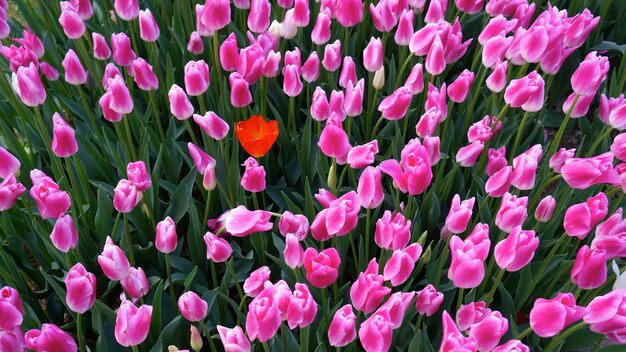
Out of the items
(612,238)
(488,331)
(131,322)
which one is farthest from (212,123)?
(612,238)

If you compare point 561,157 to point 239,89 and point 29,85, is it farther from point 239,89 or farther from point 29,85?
point 29,85

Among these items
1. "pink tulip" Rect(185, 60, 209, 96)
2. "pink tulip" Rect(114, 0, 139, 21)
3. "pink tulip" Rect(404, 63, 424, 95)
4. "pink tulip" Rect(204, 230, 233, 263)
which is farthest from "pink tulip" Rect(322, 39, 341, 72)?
"pink tulip" Rect(204, 230, 233, 263)

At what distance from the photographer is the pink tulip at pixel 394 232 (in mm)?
1256

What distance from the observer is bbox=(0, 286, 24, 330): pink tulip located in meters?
1.17

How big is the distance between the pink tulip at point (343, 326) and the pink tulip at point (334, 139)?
1.24ft

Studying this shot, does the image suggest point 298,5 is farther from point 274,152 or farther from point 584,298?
point 584,298

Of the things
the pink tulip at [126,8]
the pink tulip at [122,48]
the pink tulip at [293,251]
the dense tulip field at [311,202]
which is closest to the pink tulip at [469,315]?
the dense tulip field at [311,202]

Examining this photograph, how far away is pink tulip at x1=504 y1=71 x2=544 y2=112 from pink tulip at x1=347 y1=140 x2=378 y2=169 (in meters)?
0.39

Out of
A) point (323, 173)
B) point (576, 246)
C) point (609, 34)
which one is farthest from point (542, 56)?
point (609, 34)

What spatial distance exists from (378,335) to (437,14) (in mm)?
1109

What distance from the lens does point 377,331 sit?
42.8 inches

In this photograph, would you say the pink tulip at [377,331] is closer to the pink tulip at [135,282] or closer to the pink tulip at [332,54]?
the pink tulip at [135,282]

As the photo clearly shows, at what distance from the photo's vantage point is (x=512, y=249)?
47.8 inches

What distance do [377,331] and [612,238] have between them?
0.56 m
